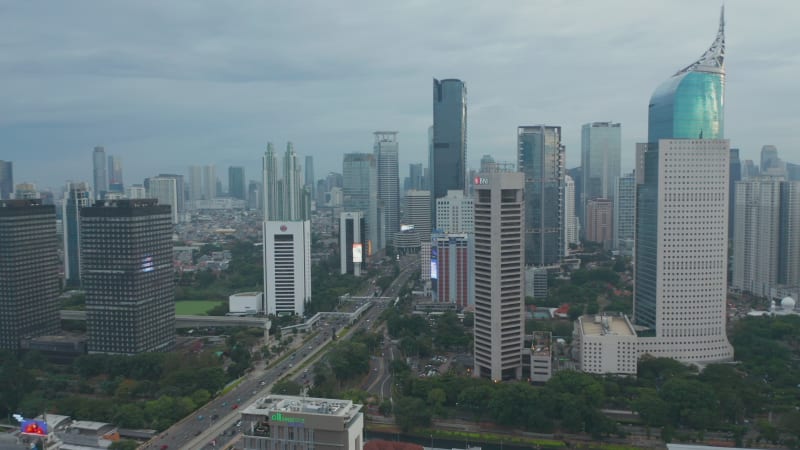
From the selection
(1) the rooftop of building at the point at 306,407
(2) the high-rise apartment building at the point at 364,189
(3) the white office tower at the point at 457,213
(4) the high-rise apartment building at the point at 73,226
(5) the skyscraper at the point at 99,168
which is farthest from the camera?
(5) the skyscraper at the point at 99,168

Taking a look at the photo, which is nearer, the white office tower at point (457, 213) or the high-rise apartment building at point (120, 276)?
the high-rise apartment building at point (120, 276)

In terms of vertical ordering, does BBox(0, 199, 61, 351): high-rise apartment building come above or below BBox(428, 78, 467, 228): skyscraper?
below

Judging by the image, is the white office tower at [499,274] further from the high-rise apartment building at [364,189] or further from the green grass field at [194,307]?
the high-rise apartment building at [364,189]

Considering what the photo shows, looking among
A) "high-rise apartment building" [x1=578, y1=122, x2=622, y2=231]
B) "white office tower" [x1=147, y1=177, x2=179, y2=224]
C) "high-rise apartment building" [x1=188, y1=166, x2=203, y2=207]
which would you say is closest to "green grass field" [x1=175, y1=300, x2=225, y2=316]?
"white office tower" [x1=147, y1=177, x2=179, y2=224]

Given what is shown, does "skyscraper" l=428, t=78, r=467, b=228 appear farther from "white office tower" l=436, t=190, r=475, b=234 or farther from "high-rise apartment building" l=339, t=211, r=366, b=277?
"white office tower" l=436, t=190, r=475, b=234

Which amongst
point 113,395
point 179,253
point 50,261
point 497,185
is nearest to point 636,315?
point 497,185

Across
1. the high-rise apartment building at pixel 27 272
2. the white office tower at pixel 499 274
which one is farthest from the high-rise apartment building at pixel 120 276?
the white office tower at pixel 499 274

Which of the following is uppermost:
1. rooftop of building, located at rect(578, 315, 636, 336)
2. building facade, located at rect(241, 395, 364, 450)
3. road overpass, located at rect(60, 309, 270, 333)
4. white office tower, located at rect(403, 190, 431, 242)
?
Answer: white office tower, located at rect(403, 190, 431, 242)

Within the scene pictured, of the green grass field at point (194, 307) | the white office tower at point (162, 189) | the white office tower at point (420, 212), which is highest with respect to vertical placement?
the white office tower at point (162, 189)
